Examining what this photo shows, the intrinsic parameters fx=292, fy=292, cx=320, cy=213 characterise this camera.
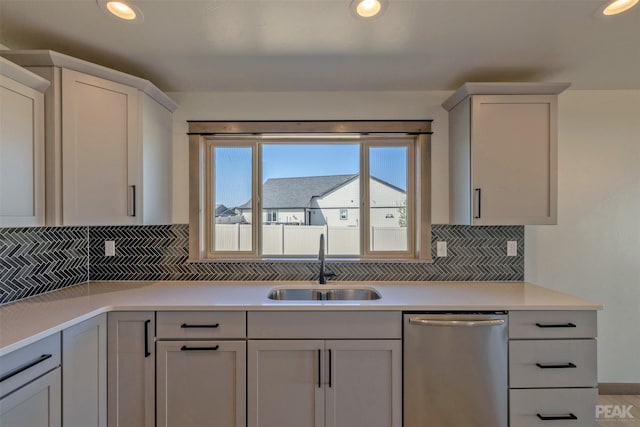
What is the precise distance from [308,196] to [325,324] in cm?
109

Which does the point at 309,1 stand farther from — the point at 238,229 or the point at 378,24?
the point at 238,229

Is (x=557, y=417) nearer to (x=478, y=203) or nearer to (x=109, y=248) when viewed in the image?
(x=478, y=203)

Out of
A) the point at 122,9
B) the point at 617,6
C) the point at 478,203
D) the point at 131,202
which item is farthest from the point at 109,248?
the point at 617,6

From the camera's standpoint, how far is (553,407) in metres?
1.57

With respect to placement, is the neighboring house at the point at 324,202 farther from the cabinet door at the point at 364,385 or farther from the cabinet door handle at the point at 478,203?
the cabinet door at the point at 364,385

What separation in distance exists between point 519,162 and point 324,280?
4.95ft

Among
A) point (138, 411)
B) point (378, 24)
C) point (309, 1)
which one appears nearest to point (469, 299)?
point (378, 24)

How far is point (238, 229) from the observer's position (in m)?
2.36

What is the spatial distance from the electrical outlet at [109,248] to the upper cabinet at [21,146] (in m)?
0.65

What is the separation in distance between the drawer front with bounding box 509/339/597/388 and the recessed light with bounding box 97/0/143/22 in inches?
102

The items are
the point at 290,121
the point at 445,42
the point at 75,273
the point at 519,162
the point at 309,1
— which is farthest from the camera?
the point at 290,121

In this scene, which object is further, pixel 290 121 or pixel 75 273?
pixel 290 121

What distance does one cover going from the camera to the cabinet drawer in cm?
160

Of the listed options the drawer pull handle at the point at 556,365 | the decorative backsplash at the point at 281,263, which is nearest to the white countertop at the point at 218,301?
the decorative backsplash at the point at 281,263
